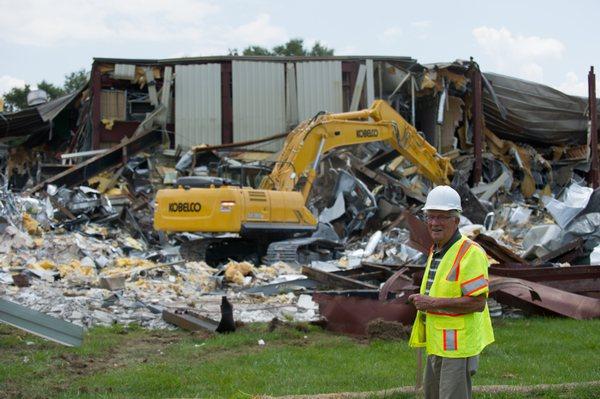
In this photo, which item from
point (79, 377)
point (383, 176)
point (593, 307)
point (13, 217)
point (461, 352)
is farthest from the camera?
point (383, 176)

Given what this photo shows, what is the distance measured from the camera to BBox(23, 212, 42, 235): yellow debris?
18.1 meters

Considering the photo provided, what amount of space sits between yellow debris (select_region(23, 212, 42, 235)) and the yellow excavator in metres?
3.52

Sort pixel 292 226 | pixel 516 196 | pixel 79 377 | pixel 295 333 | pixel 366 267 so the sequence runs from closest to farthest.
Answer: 1. pixel 79 377
2. pixel 295 333
3. pixel 366 267
4. pixel 292 226
5. pixel 516 196

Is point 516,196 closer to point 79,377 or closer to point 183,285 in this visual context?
point 183,285

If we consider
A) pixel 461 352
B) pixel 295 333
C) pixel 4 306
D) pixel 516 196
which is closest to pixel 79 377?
pixel 4 306

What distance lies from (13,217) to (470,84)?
14.8 metres

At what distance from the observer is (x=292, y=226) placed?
53.0 feet

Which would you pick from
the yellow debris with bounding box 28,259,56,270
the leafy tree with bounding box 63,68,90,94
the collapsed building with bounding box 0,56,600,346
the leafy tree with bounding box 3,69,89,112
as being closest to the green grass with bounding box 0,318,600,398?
the collapsed building with bounding box 0,56,600,346

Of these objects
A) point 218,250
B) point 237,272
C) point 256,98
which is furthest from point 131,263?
point 256,98

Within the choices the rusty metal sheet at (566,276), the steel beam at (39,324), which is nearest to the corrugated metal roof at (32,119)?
the rusty metal sheet at (566,276)

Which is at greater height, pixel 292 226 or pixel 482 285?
pixel 482 285

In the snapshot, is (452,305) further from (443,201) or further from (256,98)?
(256,98)

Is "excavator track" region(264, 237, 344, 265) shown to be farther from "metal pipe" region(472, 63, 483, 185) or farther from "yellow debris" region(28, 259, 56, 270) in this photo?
"metal pipe" region(472, 63, 483, 185)

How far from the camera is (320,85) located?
89.7 ft
